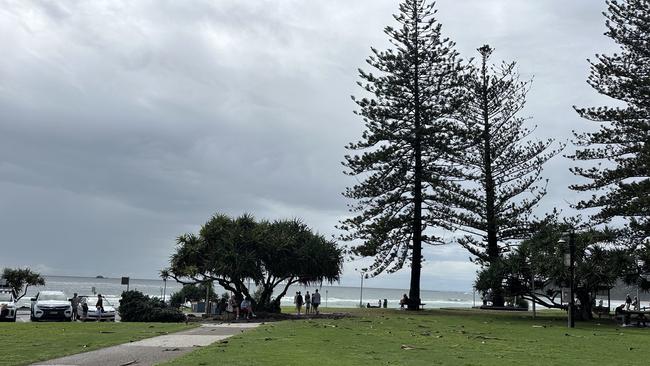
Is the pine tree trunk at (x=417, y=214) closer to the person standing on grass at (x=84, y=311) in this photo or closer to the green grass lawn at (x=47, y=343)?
the person standing on grass at (x=84, y=311)

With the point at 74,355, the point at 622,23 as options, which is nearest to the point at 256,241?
the point at 74,355

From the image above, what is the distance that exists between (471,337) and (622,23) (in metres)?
25.0

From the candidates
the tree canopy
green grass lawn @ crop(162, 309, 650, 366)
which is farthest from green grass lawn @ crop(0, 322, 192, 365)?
the tree canopy

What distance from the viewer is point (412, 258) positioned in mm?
38562

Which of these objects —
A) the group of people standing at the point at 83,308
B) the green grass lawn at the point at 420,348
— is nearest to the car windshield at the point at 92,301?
the group of people standing at the point at 83,308

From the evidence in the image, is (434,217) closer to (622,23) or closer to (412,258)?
(412,258)

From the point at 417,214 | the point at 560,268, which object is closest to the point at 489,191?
the point at 417,214

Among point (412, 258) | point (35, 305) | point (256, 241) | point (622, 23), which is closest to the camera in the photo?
point (35, 305)

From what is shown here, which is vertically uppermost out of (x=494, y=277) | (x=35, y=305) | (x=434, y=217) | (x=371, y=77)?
(x=371, y=77)

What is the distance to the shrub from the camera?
28.0 meters

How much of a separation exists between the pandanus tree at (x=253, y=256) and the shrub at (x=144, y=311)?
2.95 meters

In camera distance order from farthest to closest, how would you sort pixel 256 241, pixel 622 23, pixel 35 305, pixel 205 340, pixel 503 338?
pixel 622 23, pixel 256 241, pixel 35 305, pixel 503 338, pixel 205 340

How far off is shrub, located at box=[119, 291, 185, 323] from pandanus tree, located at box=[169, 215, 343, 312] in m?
2.95

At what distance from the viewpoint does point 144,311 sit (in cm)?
2911
